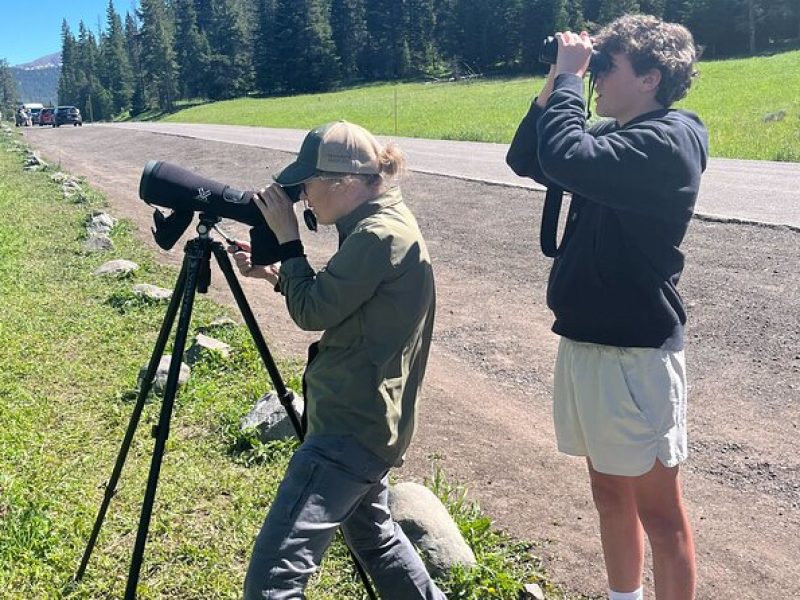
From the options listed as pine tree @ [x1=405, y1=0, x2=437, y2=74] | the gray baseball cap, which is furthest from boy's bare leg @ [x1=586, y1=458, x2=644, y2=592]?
pine tree @ [x1=405, y1=0, x2=437, y2=74]

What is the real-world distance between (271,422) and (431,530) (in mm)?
1513

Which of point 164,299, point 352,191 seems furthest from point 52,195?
point 352,191

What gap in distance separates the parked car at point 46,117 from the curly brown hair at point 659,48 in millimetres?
A: 62789

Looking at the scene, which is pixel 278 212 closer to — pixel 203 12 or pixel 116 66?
pixel 116 66

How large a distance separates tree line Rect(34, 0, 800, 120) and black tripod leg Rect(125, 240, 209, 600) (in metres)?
64.3

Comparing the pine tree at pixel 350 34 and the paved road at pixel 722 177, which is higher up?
the pine tree at pixel 350 34

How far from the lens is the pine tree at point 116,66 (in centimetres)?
9475

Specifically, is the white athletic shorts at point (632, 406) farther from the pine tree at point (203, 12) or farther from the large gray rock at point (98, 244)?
the pine tree at point (203, 12)

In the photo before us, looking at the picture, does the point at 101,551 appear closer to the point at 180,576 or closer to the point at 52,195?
the point at 180,576

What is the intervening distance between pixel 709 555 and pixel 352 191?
2.31 m

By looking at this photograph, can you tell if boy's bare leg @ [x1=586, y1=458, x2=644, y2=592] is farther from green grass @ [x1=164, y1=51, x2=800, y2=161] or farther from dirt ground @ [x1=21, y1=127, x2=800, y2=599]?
green grass @ [x1=164, y1=51, x2=800, y2=161]

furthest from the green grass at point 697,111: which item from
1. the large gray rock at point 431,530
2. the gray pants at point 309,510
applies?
the gray pants at point 309,510

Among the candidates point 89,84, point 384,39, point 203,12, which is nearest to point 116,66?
point 89,84

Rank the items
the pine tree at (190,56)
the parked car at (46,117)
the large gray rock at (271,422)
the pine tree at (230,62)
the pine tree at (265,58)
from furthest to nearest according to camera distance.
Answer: the pine tree at (190,56) → the pine tree at (230,62) → the pine tree at (265,58) → the parked car at (46,117) → the large gray rock at (271,422)
